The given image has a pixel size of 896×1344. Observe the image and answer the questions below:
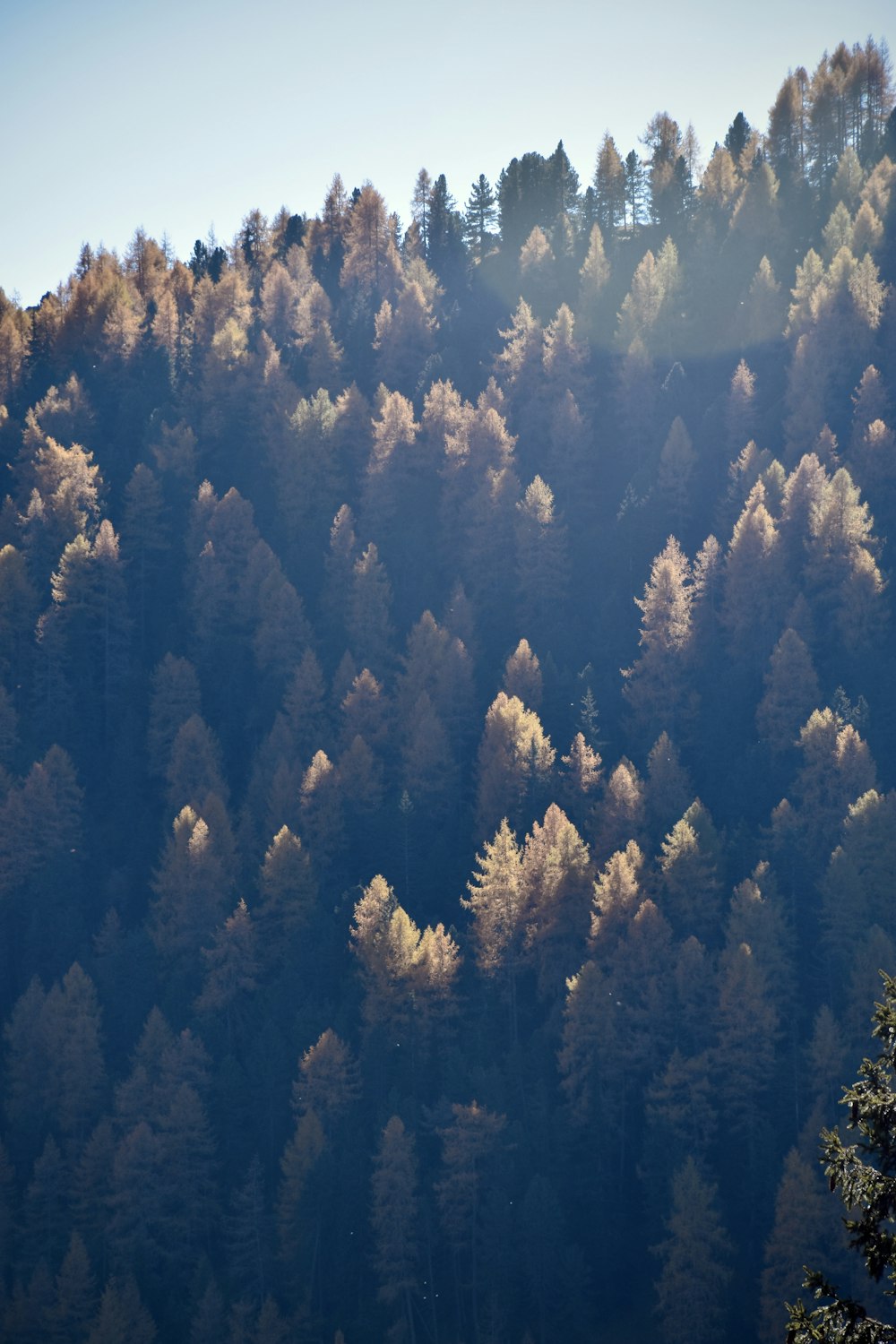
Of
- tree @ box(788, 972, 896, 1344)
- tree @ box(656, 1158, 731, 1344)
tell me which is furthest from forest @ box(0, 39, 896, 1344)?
tree @ box(788, 972, 896, 1344)

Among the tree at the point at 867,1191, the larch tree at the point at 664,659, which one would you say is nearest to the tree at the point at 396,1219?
the larch tree at the point at 664,659

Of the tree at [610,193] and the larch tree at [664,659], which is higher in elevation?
the tree at [610,193]

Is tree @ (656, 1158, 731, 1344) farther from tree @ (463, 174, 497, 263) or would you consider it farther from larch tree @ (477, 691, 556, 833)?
tree @ (463, 174, 497, 263)

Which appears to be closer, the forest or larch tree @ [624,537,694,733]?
the forest

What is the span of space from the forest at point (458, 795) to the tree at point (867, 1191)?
37320 mm

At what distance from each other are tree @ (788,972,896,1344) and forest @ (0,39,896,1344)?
37.3 m

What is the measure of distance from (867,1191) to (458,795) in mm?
55905

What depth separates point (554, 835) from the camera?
58.4 meters

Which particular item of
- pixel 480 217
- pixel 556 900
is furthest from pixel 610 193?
pixel 556 900

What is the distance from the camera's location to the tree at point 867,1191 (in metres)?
12.1

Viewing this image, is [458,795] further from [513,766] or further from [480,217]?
[480,217]

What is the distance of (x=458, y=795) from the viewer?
223ft

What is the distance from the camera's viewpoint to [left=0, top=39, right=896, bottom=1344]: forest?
51.3m

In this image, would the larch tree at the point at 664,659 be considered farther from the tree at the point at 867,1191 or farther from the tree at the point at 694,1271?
the tree at the point at 867,1191
